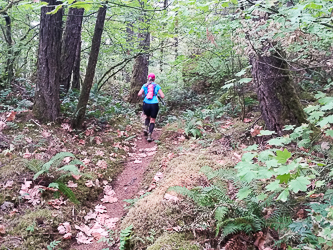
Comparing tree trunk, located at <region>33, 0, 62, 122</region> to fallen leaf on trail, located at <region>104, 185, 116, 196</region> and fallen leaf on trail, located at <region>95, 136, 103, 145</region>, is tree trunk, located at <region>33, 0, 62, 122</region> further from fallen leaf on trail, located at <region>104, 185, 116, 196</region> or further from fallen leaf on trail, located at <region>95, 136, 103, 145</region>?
fallen leaf on trail, located at <region>104, 185, 116, 196</region>

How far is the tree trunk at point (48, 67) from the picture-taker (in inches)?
259

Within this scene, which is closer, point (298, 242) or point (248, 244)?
point (298, 242)

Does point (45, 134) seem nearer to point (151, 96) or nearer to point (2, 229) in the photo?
point (2, 229)

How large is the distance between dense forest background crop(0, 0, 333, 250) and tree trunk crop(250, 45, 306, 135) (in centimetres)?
2

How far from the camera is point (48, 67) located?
669cm

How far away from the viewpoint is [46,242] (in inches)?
133

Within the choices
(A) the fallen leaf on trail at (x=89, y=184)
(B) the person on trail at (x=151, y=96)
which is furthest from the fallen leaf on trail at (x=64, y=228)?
(B) the person on trail at (x=151, y=96)

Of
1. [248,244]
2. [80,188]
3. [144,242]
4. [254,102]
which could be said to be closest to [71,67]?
[80,188]

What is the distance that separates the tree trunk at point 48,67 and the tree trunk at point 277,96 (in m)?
5.38

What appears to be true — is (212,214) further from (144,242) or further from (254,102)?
(254,102)

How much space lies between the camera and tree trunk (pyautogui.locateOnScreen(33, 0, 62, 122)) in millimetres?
6570

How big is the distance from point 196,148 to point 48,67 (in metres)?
4.74

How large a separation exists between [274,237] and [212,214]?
0.78 m

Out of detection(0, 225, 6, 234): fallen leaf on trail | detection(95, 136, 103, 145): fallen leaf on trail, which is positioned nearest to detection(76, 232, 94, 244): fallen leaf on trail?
detection(0, 225, 6, 234): fallen leaf on trail
